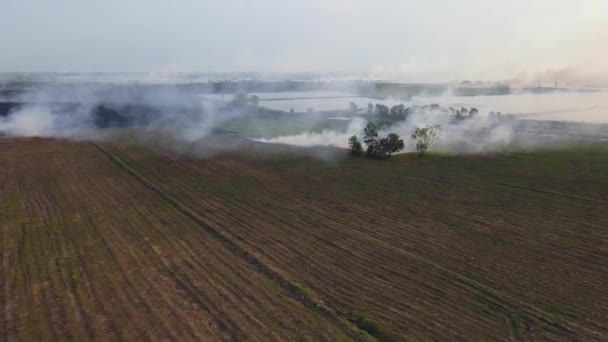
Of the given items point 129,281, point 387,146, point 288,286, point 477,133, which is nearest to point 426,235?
point 288,286

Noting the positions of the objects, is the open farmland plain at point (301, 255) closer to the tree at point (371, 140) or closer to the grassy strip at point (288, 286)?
the grassy strip at point (288, 286)

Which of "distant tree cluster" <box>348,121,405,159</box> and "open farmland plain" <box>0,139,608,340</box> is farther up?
"distant tree cluster" <box>348,121,405,159</box>

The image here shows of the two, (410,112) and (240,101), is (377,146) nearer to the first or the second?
(410,112)

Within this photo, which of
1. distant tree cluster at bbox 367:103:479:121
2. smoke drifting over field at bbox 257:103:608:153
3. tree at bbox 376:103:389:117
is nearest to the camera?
smoke drifting over field at bbox 257:103:608:153

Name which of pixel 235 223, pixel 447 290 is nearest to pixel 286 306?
pixel 447 290

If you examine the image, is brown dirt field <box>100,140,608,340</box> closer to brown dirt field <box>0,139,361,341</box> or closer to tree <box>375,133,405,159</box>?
brown dirt field <box>0,139,361,341</box>

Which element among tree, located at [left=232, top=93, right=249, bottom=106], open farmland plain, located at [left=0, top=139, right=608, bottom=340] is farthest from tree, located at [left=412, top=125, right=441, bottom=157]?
tree, located at [left=232, top=93, right=249, bottom=106]

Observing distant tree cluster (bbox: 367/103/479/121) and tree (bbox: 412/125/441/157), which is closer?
tree (bbox: 412/125/441/157)

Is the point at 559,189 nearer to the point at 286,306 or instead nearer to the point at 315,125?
the point at 286,306

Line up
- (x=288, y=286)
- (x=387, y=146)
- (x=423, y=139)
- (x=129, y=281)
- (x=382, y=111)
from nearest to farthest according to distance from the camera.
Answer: (x=288, y=286), (x=129, y=281), (x=387, y=146), (x=423, y=139), (x=382, y=111)
